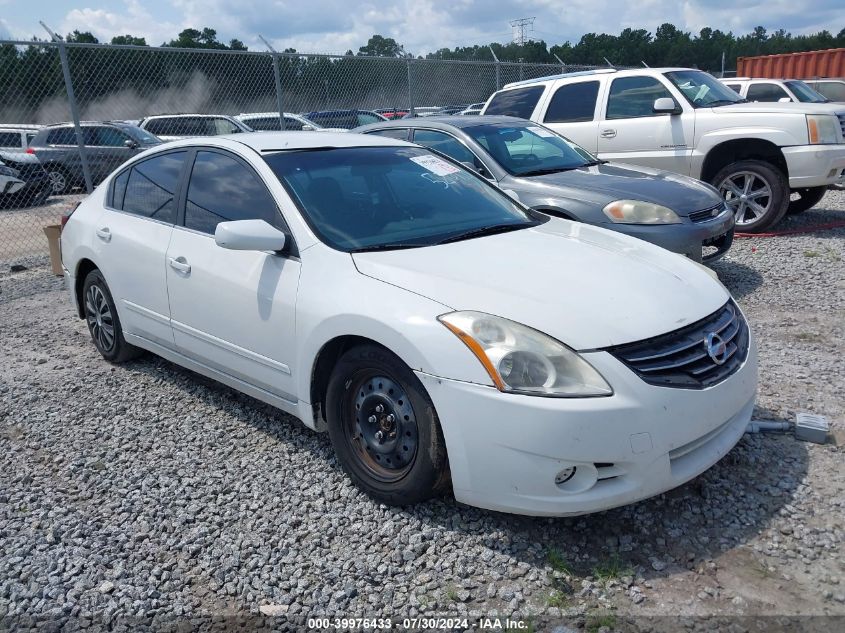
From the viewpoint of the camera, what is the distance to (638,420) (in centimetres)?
277

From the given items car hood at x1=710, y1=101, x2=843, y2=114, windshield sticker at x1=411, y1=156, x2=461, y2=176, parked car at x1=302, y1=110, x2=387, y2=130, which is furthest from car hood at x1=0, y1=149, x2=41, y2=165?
windshield sticker at x1=411, y1=156, x2=461, y2=176

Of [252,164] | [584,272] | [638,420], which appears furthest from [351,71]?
[638,420]

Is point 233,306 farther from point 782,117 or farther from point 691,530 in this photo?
point 782,117

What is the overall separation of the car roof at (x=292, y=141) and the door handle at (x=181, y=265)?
0.70m

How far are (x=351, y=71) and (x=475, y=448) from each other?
10.3 meters

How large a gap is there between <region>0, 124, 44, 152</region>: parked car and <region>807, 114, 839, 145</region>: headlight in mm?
15696

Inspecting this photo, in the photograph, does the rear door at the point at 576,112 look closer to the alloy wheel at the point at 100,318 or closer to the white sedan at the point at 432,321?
the white sedan at the point at 432,321

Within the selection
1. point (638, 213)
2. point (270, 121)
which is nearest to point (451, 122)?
point (638, 213)

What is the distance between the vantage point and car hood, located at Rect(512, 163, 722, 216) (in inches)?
245

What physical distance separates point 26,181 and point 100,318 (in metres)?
10.7

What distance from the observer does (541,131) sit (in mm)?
7562

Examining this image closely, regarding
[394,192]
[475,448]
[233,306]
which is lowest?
[475,448]

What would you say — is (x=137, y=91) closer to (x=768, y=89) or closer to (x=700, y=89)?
(x=700, y=89)

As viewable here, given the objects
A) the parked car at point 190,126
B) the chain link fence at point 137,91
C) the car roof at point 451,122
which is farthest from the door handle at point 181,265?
the parked car at point 190,126
